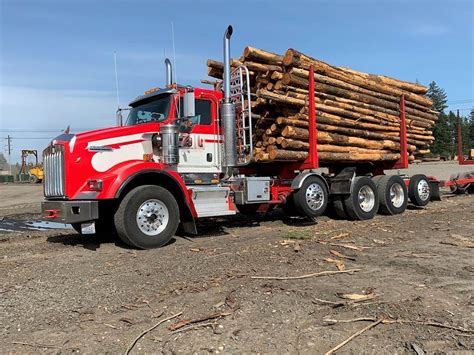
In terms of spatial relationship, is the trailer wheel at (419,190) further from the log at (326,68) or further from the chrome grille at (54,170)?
the chrome grille at (54,170)

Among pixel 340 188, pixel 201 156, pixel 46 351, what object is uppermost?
pixel 201 156

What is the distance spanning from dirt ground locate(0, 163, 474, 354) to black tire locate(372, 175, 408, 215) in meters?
3.58

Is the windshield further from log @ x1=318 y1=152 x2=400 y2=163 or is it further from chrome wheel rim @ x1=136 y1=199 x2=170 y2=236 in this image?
log @ x1=318 y1=152 x2=400 y2=163

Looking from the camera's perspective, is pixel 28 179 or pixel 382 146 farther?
pixel 28 179

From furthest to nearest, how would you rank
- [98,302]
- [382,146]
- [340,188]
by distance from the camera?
1. [382,146]
2. [340,188]
3. [98,302]

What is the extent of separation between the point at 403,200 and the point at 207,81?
6434mm

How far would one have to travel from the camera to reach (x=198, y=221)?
38.5ft

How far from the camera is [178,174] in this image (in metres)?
8.78

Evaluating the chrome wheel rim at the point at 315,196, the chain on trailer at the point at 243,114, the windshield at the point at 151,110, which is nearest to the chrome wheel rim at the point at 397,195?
the chrome wheel rim at the point at 315,196

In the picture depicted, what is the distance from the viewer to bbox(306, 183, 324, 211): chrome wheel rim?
1059cm

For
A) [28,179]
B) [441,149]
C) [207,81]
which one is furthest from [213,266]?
[441,149]

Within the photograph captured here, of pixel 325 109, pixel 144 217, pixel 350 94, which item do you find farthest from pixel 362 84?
pixel 144 217

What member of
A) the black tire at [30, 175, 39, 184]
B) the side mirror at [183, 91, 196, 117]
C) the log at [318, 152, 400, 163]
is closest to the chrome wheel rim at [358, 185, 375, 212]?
the log at [318, 152, 400, 163]

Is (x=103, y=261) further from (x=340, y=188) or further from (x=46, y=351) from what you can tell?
(x=340, y=188)
